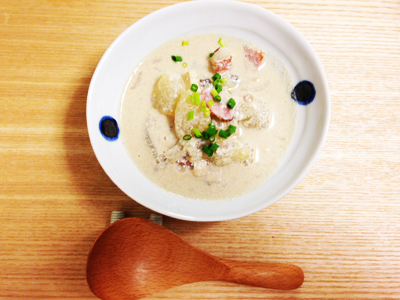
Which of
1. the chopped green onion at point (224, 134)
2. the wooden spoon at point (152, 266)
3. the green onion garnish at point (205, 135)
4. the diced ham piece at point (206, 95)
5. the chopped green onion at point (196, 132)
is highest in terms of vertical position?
the diced ham piece at point (206, 95)

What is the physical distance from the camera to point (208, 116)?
1.43m

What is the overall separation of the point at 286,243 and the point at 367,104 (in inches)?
44.6

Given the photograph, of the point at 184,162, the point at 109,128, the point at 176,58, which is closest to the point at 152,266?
the point at 184,162

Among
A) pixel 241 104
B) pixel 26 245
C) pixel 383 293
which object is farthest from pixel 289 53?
pixel 26 245

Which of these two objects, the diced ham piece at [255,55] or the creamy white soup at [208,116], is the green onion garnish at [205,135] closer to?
the creamy white soup at [208,116]

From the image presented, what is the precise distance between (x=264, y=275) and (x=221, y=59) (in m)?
1.40

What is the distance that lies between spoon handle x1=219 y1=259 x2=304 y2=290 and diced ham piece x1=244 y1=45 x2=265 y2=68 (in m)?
1.31

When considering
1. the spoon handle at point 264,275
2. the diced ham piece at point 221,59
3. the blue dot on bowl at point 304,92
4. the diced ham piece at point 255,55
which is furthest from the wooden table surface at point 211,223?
the diced ham piece at point 221,59

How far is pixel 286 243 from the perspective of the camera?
65.0 inches

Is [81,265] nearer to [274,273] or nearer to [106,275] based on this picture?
[106,275]

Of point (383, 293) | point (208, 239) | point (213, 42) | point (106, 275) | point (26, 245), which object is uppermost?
point (213, 42)

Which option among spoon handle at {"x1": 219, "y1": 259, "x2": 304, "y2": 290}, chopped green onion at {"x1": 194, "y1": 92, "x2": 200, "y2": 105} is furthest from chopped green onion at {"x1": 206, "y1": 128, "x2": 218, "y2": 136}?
spoon handle at {"x1": 219, "y1": 259, "x2": 304, "y2": 290}

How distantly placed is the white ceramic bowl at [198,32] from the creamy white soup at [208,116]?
47 mm

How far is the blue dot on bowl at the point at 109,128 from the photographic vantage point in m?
1.52
